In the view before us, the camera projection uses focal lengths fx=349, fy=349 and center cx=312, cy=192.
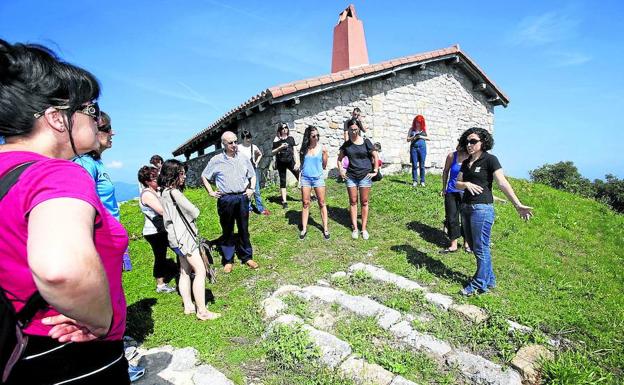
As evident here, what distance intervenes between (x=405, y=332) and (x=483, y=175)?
2.16 meters

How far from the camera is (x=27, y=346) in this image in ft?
3.71

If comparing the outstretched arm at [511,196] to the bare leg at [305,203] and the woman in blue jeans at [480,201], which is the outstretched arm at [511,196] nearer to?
the woman in blue jeans at [480,201]

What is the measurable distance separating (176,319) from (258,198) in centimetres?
397

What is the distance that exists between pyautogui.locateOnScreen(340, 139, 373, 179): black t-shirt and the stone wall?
4055 millimetres

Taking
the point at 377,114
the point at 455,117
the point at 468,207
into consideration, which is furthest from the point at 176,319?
the point at 455,117

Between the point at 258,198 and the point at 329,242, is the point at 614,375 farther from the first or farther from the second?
the point at 258,198

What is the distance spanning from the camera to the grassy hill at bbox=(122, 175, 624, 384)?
11.4ft

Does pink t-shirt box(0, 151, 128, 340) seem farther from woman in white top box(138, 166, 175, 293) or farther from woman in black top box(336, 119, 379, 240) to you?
woman in black top box(336, 119, 379, 240)

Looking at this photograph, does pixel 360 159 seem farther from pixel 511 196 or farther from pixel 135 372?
pixel 135 372

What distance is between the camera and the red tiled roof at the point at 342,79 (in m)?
9.42

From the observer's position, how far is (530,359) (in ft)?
10.4

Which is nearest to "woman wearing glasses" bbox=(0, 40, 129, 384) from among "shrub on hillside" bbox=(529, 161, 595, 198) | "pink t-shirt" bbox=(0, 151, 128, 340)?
"pink t-shirt" bbox=(0, 151, 128, 340)

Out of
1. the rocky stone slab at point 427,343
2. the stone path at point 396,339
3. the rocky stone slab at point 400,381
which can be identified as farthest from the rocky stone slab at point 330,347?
the rocky stone slab at point 427,343

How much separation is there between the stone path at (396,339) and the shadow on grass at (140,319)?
1.30m
